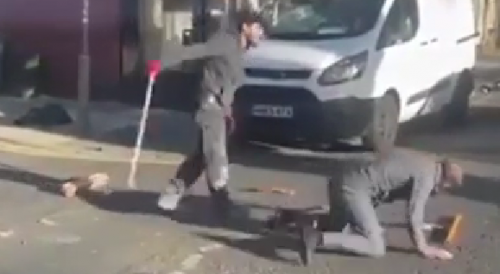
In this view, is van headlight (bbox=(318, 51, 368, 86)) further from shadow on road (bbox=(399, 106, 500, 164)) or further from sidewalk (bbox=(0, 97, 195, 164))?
sidewalk (bbox=(0, 97, 195, 164))

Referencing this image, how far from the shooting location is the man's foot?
31.4 ft

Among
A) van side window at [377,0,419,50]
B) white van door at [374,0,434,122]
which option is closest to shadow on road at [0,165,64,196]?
white van door at [374,0,434,122]

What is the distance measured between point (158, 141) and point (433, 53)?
3.38 m

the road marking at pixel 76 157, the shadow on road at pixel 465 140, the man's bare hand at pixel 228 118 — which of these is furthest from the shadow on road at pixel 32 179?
the shadow on road at pixel 465 140

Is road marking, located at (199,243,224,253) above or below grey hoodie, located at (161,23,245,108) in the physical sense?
below

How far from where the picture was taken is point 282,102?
1248cm

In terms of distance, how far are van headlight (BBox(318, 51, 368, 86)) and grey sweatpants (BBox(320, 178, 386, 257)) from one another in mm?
4083

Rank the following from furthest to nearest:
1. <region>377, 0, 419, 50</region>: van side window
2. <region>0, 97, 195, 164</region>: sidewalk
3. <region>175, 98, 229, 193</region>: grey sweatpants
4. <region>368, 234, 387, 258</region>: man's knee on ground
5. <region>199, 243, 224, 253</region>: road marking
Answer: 1. <region>377, 0, 419, 50</region>: van side window
2. <region>0, 97, 195, 164</region>: sidewalk
3. <region>175, 98, 229, 193</region>: grey sweatpants
4. <region>199, 243, 224, 253</region>: road marking
5. <region>368, 234, 387, 258</region>: man's knee on ground

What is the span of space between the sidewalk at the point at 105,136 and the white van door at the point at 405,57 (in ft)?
7.85

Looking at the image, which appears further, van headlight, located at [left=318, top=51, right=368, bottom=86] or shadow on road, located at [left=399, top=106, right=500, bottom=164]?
shadow on road, located at [left=399, top=106, right=500, bottom=164]

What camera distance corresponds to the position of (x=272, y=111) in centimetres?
1246

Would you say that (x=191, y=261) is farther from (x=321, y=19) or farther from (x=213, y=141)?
(x=321, y=19)

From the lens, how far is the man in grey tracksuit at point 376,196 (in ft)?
26.4

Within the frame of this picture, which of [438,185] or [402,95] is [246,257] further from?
[402,95]
